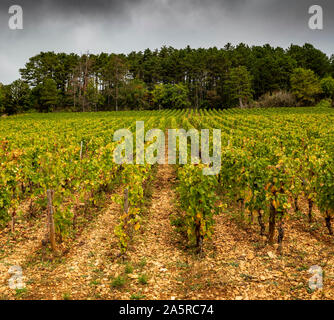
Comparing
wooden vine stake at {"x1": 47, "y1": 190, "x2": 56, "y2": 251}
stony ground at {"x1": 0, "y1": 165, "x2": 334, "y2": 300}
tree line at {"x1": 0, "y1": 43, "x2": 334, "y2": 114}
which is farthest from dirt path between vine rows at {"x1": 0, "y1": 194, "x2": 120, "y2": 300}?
tree line at {"x1": 0, "y1": 43, "x2": 334, "y2": 114}

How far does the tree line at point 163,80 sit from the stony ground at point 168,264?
57988mm

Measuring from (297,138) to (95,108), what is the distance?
5969 cm

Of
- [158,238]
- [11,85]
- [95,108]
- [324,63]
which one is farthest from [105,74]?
[158,238]

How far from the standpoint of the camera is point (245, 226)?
7102mm

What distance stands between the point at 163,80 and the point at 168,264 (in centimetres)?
8296

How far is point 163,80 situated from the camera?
84062 millimetres

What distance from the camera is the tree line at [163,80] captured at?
62312mm

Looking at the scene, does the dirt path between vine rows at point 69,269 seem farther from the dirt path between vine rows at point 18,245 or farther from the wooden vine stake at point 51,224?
the wooden vine stake at point 51,224

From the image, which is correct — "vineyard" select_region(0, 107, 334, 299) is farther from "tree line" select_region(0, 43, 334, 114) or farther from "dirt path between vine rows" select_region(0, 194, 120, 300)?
"tree line" select_region(0, 43, 334, 114)

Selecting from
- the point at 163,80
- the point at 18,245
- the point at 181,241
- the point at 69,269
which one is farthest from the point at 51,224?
the point at 163,80

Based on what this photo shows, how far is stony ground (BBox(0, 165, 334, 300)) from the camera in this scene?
4.62 m

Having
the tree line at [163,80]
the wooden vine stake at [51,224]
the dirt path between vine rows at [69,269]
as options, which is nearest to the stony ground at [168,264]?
the dirt path between vine rows at [69,269]

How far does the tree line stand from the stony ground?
190 feet
